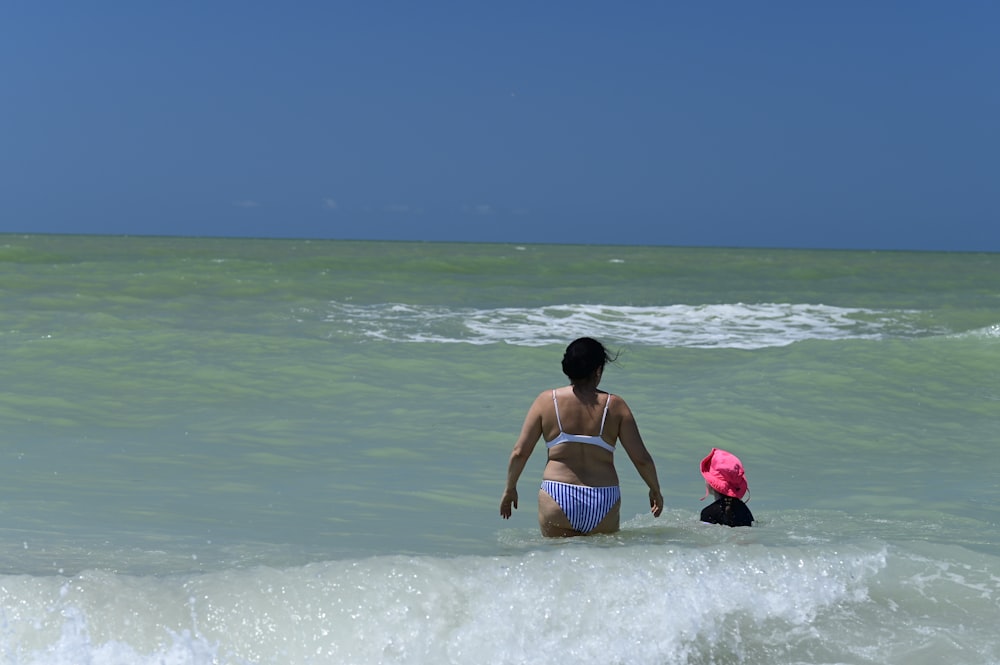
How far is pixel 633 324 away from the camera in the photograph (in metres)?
19.6

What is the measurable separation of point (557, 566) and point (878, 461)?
4.84 metres

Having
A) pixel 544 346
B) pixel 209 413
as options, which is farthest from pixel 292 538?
pixel 544 346

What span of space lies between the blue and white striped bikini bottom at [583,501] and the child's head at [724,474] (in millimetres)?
616

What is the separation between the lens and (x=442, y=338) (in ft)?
51.1

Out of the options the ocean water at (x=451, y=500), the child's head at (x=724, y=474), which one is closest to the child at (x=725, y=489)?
the child's head at (x=724, y=474)

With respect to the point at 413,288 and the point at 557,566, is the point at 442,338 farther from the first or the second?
the point at 413,288

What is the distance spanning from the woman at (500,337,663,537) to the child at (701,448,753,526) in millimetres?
485

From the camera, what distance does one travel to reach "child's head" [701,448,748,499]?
5645 mm

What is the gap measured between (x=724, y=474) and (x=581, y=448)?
0.87 m

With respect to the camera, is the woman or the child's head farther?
the child's head

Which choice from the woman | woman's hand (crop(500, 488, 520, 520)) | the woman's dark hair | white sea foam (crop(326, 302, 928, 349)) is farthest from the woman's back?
white sea foam (crop(326, 302, 928, 349))

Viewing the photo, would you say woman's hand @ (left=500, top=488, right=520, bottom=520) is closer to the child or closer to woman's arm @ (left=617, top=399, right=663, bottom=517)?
woman's arm @ (left=617, top=399, right=663, bottom=517)

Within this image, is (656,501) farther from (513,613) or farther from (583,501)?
(513,613)

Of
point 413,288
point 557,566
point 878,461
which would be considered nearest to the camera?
point 557,566
